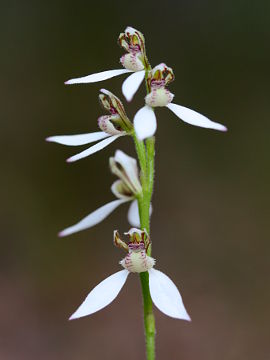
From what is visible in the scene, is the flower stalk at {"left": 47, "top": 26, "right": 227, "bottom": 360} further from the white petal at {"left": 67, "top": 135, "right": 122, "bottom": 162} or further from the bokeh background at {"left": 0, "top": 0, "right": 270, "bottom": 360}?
the bokeh background at {"left": 0, "top": 0, "right": 270, "bottom": 360}

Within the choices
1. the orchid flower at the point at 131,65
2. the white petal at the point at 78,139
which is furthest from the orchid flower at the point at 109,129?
the orchid flower at the point at 131,65

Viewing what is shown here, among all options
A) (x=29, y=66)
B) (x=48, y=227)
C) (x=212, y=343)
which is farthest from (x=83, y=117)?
(x=212, y=343)

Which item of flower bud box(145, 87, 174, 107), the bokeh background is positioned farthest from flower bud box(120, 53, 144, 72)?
the bokeh background

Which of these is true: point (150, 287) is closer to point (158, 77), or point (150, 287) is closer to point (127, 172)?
point (127, 172)

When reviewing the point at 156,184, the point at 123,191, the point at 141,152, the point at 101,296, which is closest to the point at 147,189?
the point at 141,152

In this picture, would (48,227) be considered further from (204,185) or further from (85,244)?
(204,185)
